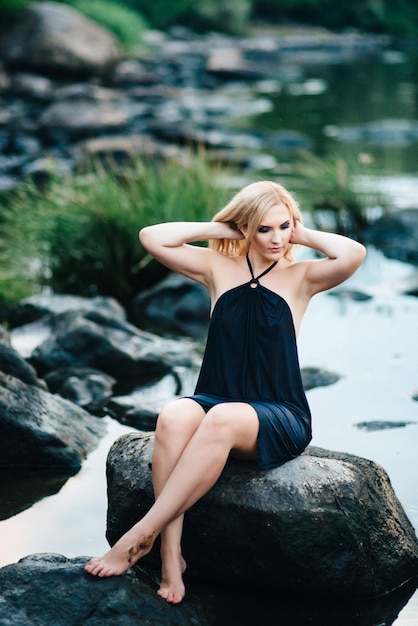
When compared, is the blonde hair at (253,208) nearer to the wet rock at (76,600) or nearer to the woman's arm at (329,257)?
the woman's arm at (329,257)

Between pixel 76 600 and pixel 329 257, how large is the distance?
1356 mm

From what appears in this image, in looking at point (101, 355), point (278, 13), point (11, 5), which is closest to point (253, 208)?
point (101, 355)

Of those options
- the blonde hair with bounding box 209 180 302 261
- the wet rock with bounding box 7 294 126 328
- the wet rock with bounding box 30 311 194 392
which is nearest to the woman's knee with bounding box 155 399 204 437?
the blonde hair with bounding box 209 180 302 261

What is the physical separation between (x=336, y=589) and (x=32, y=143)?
1193 cm

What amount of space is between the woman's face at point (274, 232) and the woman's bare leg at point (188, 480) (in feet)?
1.83

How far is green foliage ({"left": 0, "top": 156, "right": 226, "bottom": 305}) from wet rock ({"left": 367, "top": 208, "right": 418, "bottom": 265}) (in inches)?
64.0

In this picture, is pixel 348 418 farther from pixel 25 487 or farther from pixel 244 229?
pixel 244 229

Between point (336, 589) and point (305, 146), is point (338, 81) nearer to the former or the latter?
point (305, 146)

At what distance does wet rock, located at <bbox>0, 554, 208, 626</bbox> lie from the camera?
285cm

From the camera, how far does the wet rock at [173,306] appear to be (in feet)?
21.8

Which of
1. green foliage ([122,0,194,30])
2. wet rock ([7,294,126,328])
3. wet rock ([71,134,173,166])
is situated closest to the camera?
wet rock ([7,294,126,328])

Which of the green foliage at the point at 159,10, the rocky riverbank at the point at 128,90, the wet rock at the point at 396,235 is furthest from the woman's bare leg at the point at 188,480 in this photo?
the green foliage at the point at 159,10

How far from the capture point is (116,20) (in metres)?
23.9

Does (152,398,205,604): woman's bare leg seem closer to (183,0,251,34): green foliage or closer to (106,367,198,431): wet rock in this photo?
(106,367,198,431): wet rock
